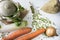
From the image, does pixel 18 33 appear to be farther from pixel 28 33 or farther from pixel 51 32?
pixel 51 32

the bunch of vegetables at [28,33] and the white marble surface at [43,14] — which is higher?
the white marble surface at [43,14]

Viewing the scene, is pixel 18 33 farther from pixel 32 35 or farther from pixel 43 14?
pixel 43 14

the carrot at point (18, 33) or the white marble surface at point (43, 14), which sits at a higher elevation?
the white marble surface at point (43, 14)

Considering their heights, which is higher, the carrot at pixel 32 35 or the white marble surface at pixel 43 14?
the white marble surface at pixel 43 14

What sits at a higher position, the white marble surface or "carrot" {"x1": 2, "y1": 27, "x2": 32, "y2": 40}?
the white marble surface

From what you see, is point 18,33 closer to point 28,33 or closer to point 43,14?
point 28,33

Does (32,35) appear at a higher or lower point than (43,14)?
lower

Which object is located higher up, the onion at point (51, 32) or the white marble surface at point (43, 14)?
the white marble surface at point (43, 14)

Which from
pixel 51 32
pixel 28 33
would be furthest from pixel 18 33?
pixel 51 32

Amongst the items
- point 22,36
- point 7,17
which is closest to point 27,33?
point 22,36

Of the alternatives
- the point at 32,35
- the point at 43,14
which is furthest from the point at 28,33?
the point at 43,14

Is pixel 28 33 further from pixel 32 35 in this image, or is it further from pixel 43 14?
pixel 43 14

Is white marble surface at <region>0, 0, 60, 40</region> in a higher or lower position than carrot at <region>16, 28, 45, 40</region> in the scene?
higher
